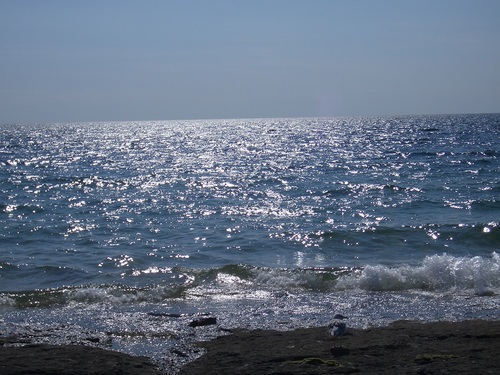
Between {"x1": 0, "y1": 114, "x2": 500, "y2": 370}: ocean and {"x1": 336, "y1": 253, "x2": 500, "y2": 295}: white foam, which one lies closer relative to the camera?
{"x1": 0, "y1": 114, "x2": 500, "y2": 370}: ocean

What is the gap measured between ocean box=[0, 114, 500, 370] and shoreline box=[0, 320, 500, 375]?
66cm

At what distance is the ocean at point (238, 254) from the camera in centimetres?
1038

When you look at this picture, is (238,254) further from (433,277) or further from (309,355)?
(309,355)

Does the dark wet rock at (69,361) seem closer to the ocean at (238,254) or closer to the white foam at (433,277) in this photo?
the ocean at (238,254)

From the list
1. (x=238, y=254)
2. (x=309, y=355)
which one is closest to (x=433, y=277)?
(x=238, y=254)

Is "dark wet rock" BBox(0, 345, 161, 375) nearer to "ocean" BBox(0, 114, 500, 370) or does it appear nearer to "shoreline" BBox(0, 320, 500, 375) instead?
"shoreline" BBox(0, 320, 500, 375)

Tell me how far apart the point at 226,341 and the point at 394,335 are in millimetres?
2119

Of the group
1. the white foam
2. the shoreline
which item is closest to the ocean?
the white foam

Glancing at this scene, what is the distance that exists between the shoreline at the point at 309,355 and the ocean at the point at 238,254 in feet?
2.17

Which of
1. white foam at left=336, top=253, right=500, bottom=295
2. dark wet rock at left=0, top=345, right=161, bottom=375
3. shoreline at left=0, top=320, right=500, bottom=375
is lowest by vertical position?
white foam at left=336, top=253, right=500, bottom=295

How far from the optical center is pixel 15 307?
11.9 m

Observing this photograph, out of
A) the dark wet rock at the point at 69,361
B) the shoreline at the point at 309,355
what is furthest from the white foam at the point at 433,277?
the dark wet rock at the point at 69,361

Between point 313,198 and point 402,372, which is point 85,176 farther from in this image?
point 402,372

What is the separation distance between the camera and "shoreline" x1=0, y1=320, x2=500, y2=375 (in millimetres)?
7031
